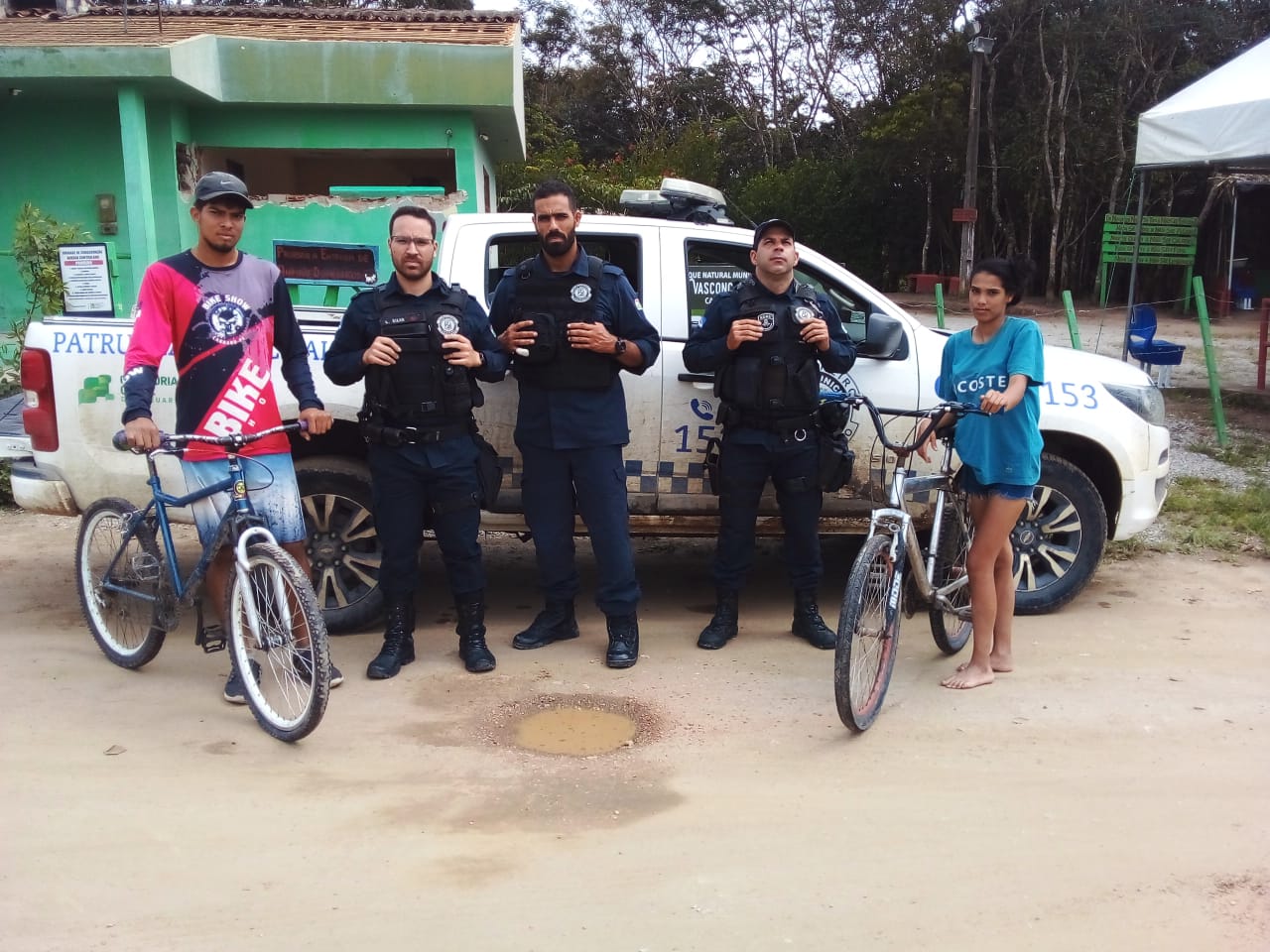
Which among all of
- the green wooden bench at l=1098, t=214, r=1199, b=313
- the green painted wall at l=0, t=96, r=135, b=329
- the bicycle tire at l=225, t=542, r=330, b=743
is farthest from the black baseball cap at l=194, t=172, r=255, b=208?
the green wooden bench at l=1098, t=214, r=1199, b=313

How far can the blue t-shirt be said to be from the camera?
4.17 m

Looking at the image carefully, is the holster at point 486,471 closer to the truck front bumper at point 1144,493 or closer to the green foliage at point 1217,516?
the truck front bumper at point 1144,493

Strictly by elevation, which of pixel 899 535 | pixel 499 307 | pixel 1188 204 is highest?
pixel 1188 204

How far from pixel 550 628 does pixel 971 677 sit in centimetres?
183

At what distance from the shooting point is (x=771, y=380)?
457 cm

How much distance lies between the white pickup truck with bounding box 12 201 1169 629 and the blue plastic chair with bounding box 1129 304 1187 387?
709cm

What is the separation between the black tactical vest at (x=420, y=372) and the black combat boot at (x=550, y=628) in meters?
1.07

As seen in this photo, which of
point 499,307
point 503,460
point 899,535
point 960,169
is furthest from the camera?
point 960,169

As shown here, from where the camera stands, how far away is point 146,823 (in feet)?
11.0

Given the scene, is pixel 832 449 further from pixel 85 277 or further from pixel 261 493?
pixel 85 277

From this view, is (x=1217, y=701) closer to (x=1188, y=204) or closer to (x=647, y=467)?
(x=647, y=467)

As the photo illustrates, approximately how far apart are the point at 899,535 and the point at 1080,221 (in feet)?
85.1

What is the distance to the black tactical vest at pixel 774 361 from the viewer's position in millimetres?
4562

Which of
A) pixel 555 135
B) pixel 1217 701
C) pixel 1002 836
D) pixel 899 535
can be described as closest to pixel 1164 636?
pixel 1217 701
